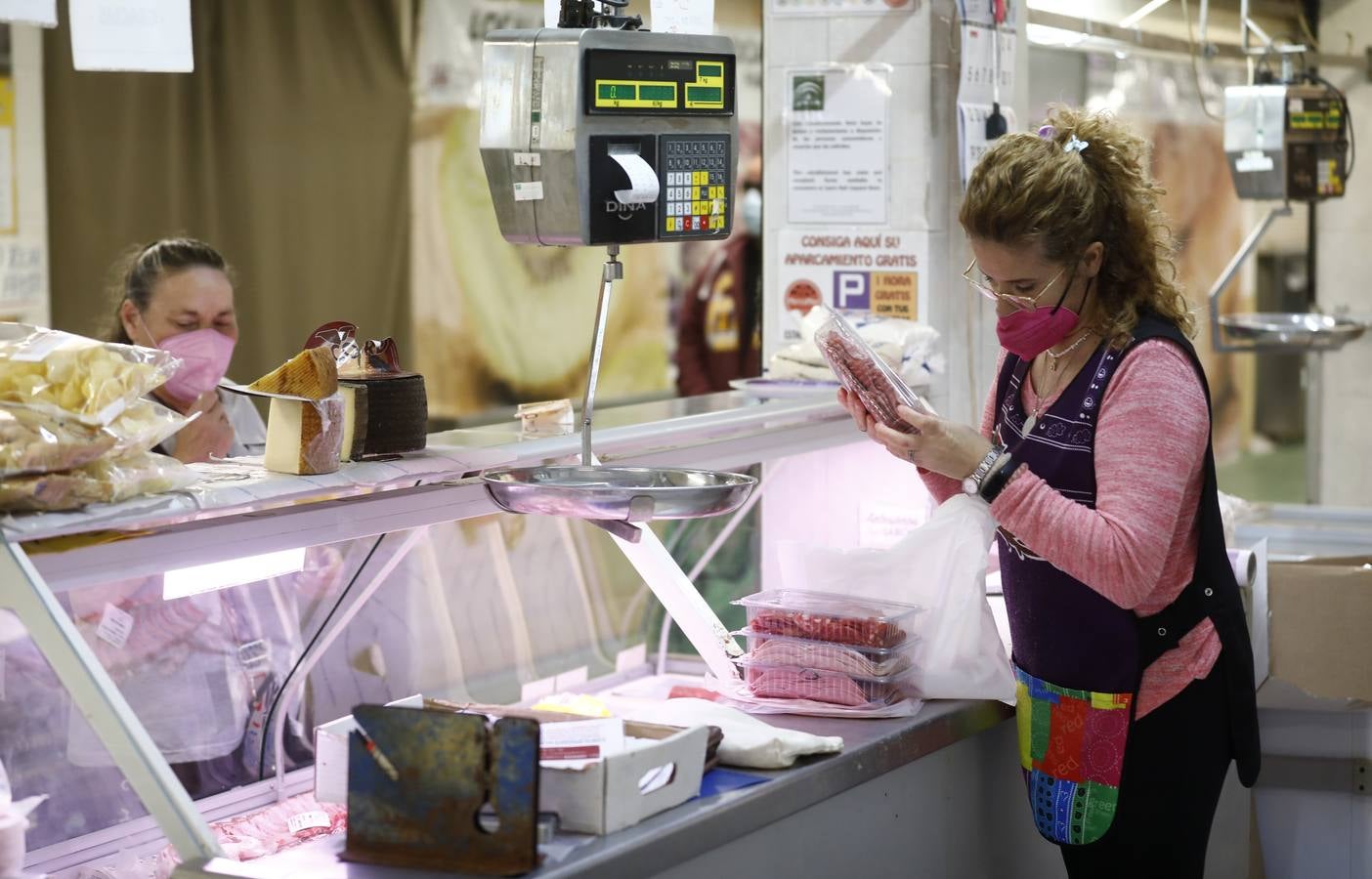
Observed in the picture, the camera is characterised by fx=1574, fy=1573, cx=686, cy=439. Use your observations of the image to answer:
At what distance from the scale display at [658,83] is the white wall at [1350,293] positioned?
7461 millimetres

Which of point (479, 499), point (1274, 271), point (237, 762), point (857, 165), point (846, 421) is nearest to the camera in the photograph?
point (479, 499)

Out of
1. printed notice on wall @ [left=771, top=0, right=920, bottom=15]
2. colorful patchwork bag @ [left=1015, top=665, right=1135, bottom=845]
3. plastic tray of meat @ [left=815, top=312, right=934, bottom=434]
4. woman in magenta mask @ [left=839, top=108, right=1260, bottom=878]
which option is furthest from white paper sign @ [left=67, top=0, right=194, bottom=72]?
printed notice on wall @ [left=771, top=0, right=920, bottom=15]

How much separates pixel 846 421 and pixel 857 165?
917mm

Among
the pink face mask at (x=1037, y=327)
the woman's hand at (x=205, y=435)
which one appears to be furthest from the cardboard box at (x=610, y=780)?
the woman's hand at (x=205, y=435)

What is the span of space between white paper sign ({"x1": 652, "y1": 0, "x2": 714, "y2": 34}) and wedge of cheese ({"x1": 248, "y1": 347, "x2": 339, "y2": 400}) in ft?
4.07

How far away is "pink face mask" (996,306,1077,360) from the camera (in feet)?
7.61

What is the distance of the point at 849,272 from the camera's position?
13.4ft

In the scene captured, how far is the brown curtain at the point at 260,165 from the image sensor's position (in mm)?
4754

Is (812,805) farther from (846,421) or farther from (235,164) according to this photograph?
(235,164)

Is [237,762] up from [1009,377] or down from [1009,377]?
down

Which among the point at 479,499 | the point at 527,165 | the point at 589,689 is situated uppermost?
the point at 527,165

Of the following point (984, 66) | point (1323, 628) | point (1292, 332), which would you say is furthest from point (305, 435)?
point (1292, 332)

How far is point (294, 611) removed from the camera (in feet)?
10.2

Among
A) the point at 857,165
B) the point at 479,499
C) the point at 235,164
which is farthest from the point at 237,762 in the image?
the point at 235,164
